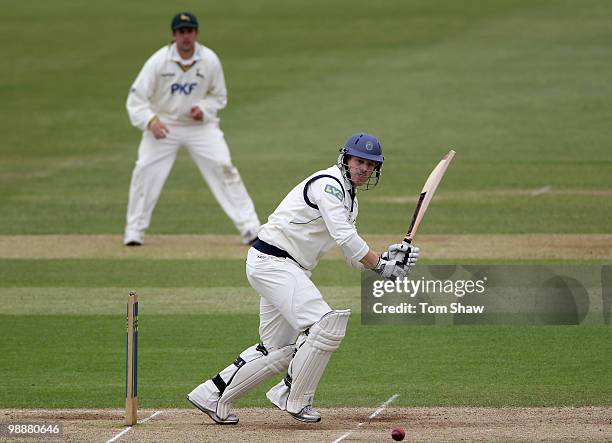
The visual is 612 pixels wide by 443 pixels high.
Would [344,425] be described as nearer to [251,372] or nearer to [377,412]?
[377,412]

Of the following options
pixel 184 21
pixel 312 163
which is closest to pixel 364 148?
pixel 184 21

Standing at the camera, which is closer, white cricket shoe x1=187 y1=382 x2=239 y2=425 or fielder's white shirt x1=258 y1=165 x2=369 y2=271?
fielder's white shirt x1=258 y1=165 x2=369 y2=271

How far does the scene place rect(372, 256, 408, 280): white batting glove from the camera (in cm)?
806

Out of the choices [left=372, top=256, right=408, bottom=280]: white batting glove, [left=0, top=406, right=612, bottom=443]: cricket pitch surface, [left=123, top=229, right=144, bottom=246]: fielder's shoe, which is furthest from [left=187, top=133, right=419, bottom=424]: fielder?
[left=123, top=229, right=144, bottom=246]: fielder's shoe

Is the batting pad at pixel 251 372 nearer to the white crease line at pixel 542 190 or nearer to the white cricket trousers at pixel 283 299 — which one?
the white cricket trousers at pixel 283 299

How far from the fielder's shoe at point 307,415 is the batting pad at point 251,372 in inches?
11.6

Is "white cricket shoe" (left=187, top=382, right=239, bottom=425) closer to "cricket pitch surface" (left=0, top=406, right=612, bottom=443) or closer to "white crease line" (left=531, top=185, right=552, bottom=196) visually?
"cricket pitch surface" (left=0, top=406, right=612, bottom=443)

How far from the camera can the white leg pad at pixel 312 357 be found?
7.93m

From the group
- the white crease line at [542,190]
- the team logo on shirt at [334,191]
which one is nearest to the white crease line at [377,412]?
the team logo on shirt at [334,191]

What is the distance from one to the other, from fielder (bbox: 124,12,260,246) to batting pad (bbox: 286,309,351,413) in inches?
257

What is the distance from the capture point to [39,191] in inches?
736

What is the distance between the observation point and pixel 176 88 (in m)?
14.5

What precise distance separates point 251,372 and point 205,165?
6690 millimetres

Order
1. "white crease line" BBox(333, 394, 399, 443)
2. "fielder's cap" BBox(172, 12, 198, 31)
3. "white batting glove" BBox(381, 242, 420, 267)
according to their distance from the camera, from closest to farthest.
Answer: "white crease line" BBox(333, 394, 399, 443), "white batting glove" BBox(381, 242, 420, 267), "fielder's cap" BBox(172, 12, 198, 31)
